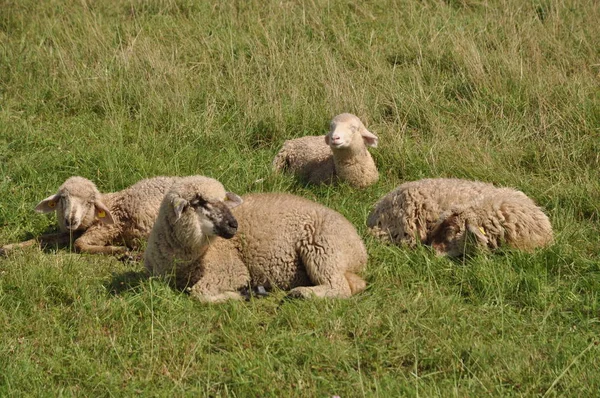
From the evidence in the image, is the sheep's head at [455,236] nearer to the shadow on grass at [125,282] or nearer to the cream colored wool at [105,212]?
the shadow on grass at [125,282]

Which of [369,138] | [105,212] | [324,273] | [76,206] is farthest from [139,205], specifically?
[369,138]

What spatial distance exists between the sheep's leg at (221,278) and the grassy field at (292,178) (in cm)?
16

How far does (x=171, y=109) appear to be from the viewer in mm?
9375

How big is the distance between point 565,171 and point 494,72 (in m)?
1.94

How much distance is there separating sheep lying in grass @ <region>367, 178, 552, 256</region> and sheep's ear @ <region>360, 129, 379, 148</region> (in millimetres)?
1451

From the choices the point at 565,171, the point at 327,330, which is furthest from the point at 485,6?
the point at 327,330

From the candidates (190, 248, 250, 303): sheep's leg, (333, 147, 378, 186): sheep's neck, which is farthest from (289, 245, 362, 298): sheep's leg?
(333, 147, 378, 186): sheep's neck

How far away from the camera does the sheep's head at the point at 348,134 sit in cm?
832

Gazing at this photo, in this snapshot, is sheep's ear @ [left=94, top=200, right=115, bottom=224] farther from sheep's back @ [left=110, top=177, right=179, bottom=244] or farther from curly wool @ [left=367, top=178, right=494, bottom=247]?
curly wool @ [left=367, top=178, right=494, bottom=247]

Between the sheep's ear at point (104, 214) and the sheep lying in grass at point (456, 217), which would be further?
the sheep's ear at point (104, 214)

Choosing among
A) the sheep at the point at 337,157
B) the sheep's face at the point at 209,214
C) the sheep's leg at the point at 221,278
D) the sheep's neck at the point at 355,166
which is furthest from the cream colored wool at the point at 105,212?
the sheep's neck at the point at 355,166

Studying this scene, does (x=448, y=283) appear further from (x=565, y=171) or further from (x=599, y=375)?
(x=565, y=171)

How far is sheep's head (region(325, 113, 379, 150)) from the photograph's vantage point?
8.32 meters

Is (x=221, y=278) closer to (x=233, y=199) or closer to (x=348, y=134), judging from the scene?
(x=233, y=199)
